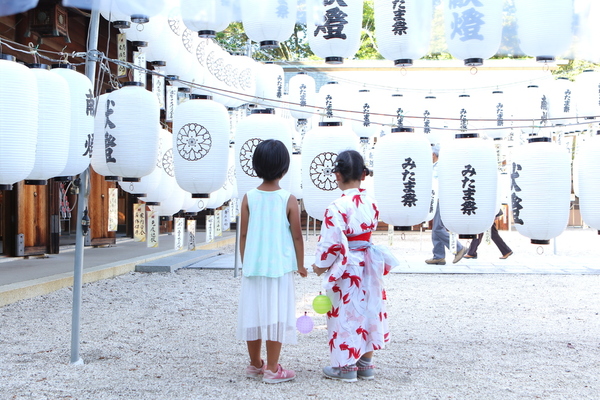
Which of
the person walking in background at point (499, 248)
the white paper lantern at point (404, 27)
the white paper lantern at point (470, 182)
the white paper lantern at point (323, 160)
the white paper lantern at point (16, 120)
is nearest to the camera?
the white paper lantern at point (16, 120)

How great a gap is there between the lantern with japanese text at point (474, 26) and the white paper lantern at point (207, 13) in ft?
5.51

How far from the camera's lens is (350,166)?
12.5ft

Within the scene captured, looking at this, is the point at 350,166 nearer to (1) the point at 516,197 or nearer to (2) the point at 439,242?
(1) the point at 516,197

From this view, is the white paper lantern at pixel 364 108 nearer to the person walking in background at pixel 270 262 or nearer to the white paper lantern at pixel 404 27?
the white paper lantern at pixel 404 27

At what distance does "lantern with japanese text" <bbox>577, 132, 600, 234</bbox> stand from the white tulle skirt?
254cm

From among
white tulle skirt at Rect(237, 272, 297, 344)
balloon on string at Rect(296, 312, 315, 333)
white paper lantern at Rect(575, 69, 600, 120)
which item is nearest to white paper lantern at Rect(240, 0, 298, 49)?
white tulle skirt at Rect(237, 272, 297, 344)

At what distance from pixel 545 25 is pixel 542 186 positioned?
1.19 m

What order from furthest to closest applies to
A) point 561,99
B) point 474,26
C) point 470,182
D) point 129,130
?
1. point 561,99
2. point 129,130
3. point 470,182
4. point 474,26

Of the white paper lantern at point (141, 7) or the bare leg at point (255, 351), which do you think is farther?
the white paper lantern at point (141, 7)

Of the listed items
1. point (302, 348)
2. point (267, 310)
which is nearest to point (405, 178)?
point (302, 348)

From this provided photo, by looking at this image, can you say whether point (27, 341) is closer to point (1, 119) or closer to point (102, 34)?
point (1, 119)

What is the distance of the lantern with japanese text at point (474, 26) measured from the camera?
4.32m

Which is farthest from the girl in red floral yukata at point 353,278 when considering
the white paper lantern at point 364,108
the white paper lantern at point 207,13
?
the white paper lantern at point 364,108

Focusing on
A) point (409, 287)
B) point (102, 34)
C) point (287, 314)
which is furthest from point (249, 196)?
point (102, 34)
